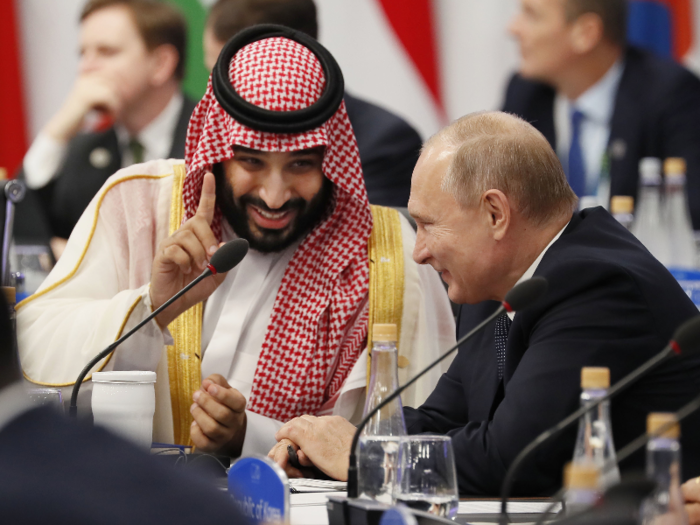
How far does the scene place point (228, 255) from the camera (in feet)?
6.73

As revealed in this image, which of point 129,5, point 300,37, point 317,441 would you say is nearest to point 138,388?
point 317,441

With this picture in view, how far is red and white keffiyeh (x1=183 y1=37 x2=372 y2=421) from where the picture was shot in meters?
2.70

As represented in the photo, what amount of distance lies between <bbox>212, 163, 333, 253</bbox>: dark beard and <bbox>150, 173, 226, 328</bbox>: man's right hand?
0.18 m

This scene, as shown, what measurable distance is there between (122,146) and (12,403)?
14.4 ft

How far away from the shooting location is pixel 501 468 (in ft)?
6.01

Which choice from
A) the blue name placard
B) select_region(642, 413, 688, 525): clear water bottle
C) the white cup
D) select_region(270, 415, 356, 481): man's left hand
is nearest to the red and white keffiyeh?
select_region(270, 415, 356, 481): man's left hand

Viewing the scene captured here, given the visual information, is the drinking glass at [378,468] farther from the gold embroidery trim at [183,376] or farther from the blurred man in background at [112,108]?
the blurred man in background at [112,108]

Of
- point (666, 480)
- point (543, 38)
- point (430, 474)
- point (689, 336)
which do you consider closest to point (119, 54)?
point (543, 38)

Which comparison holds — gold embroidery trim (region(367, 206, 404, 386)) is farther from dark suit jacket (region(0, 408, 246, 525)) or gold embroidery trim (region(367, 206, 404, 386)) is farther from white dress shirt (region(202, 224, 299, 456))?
dark suit jacket (region(0, 408, 246, 525))

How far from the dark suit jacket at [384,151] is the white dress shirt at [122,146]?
51.4 inches

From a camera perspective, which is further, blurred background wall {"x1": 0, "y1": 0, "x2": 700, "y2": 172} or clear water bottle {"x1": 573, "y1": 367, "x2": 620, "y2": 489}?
blurred background wall {"x1": 0, "y1": 0, "x2": 700, "y2": 172}

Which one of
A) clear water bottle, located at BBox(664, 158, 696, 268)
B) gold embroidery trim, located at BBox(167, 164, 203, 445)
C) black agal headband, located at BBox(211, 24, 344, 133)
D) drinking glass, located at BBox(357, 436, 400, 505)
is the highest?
black agal headband, located at BBox(211, 24, 344, 133)

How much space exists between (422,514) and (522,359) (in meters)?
0.66

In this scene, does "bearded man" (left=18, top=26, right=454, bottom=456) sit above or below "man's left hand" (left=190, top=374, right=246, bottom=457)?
above
